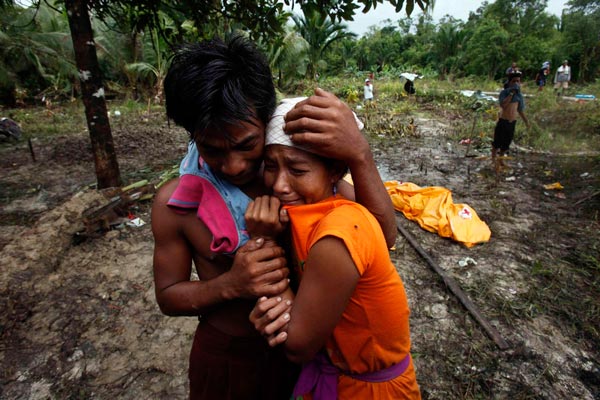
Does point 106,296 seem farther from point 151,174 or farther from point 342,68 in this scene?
point 342,68

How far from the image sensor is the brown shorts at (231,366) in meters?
1.23

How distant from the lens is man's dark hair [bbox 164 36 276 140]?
0.93 meters

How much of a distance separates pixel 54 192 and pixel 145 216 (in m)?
2.16

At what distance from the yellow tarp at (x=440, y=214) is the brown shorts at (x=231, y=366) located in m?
3.49

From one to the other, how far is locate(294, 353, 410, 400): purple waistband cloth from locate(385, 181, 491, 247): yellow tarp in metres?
3.37

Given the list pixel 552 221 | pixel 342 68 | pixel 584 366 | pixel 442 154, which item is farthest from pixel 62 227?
pixel 342 68

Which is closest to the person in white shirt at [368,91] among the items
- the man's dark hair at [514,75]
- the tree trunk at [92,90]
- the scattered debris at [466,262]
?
the man's dark hair at [514,75]

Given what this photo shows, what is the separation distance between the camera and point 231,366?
1.23 m

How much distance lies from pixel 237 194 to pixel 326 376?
700mm

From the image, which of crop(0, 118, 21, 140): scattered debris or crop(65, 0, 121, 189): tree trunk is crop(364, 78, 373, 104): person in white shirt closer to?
crop(65, 0, 121, 189): tree trunk

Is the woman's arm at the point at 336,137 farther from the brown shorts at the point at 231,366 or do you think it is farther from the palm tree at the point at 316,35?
the palm tree at the point at 316,35

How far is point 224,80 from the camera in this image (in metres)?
0.95

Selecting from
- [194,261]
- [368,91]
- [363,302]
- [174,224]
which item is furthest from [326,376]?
[368,91]

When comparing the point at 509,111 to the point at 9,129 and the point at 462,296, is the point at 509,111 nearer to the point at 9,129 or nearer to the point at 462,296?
the point at 462,296
